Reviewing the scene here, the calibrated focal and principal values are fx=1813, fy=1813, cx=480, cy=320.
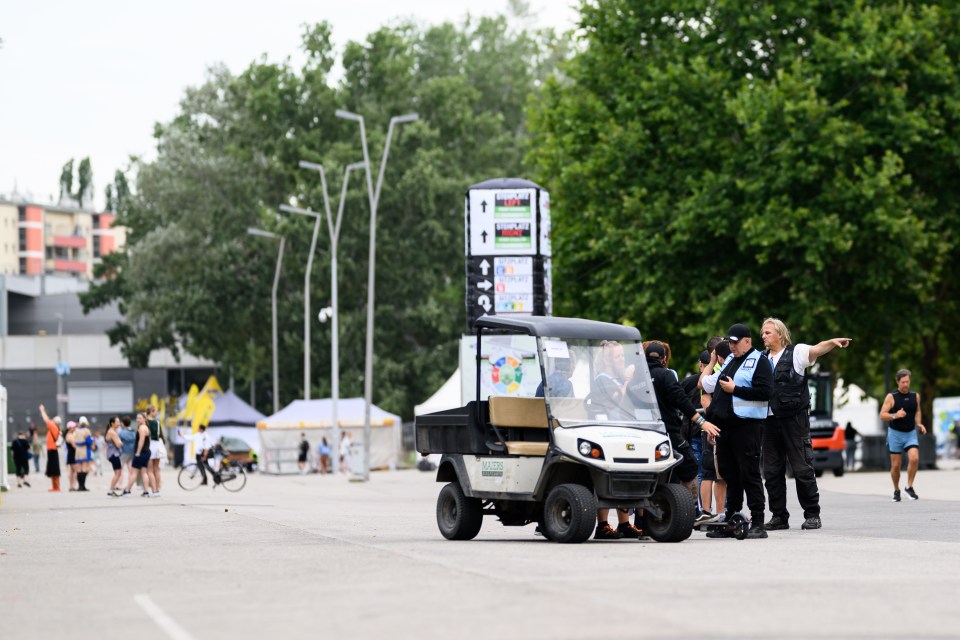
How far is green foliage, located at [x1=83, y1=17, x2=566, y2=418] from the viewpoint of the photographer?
7594cm

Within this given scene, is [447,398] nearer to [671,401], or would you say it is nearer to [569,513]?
[671,401]

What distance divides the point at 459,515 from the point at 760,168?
24.7 m

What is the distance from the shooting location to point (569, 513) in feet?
52.7

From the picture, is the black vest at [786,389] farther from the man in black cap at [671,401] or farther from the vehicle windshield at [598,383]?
the vehicle windshield at [598,383]

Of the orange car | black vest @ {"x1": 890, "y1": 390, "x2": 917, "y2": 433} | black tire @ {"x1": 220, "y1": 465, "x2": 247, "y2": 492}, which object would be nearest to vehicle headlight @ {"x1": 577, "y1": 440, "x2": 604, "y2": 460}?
black vest @ {"x1": 890, "y1": 390, "x2": 917, "y2": 433}

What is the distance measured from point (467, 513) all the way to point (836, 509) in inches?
326

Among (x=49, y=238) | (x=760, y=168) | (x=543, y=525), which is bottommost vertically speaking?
(x=543, y=525)

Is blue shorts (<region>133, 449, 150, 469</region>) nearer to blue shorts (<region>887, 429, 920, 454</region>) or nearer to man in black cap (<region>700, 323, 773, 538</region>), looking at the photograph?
blue shorts (<region>887, 429, 920, 454</region>)

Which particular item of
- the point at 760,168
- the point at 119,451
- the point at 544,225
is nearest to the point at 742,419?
the point at 544,225

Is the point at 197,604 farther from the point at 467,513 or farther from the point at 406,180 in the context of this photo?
the point at 406,180

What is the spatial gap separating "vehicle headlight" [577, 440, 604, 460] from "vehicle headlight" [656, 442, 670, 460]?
58 centimetres

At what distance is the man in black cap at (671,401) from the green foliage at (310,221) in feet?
187

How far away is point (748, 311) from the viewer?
41.4 m

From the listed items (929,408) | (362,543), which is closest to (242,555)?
(362,543)
